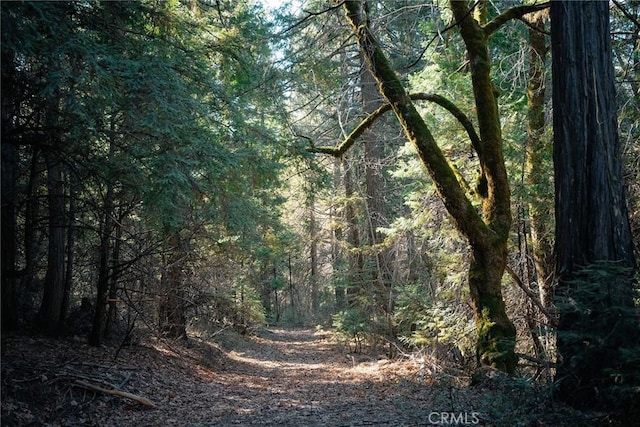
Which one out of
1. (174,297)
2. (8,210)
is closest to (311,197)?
(174,297)

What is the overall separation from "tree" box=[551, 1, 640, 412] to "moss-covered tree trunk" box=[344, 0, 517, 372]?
1963 mm

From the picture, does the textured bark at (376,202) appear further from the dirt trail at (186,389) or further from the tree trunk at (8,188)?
the tree trunk at (8,188)

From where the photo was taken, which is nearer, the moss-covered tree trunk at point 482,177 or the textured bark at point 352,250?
the moss-covered tree trunk at point 482,177

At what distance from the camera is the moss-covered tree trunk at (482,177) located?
23.1ft

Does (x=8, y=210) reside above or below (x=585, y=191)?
above

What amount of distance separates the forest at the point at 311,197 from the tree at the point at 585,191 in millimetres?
23

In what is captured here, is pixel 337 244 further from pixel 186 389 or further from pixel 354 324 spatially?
pixel 186 389

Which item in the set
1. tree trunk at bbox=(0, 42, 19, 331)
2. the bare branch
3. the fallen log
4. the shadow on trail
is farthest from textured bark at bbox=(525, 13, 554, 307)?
tree trunk at bbox=(0, 42, 19, 331)

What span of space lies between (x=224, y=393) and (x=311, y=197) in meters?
4.55

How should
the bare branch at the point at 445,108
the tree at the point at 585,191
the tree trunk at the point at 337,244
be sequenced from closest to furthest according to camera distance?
1. the tree at the point at 585,191
2. the bare branch at the point at 445,108
3. the tree trunk at the point at 337,244

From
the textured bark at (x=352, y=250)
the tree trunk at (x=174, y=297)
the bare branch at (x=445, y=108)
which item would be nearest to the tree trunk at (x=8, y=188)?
the tree trunk at (x=174, y=297)

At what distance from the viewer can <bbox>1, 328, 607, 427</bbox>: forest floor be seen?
495 centimetres

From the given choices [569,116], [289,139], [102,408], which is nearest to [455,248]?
[289,139]

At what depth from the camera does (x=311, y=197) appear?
1071 centimetres
